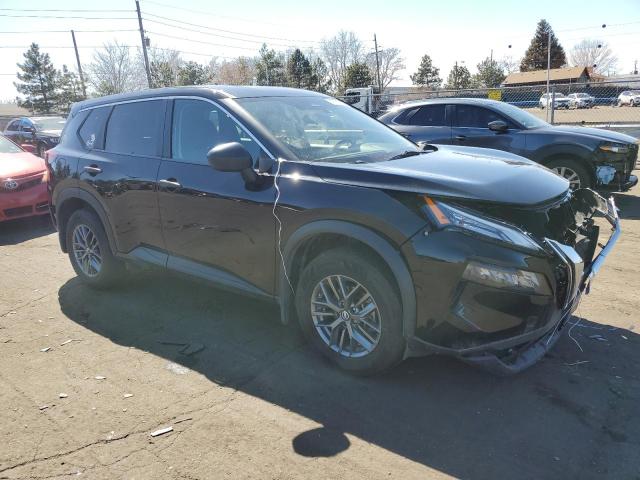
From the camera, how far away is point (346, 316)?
3293 mm

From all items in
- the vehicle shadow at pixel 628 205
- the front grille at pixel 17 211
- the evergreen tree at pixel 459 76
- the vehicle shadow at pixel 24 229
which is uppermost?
the evergreen tree at pixel 459 76

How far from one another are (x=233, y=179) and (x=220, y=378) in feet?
4.52

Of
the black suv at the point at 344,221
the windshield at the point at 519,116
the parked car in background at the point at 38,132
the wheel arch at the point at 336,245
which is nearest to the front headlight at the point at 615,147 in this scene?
the windshield at the point at 519,116

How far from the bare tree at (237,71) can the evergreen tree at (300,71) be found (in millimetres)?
11775

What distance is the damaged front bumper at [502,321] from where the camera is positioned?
2.71 m

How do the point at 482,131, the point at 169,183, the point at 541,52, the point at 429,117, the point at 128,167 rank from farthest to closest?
1. the point at 541,52
2. the point at 429,117
3. the point at 482,131
4. the point at 128,167
5. the point at 169,183

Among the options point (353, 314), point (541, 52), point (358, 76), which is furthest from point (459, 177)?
point (541, 52)

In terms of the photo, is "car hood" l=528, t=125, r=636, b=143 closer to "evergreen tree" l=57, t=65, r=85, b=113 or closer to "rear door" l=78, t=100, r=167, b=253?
"rear door" l=78, t=100, r=167, b=253

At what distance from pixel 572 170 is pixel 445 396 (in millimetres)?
5971

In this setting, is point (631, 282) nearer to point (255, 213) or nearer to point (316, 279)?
point (316, 279)

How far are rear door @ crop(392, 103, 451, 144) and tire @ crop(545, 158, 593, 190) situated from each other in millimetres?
1713

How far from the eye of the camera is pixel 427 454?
8.71 ft

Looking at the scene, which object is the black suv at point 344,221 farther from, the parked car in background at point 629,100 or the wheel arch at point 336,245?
the parked car in background at point 629,100

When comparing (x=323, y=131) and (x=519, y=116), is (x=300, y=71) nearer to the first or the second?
(x=519, y=116)
